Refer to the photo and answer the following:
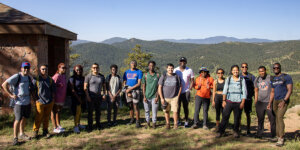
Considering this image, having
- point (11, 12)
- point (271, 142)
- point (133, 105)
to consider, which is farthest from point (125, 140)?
point (11, 12)

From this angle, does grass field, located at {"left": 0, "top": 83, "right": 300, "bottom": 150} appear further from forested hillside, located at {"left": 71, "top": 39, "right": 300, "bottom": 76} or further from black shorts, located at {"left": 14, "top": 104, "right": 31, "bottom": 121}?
forested hillside, located at {"left": 71, "top": 39, "right": 300, "bottom": 76}

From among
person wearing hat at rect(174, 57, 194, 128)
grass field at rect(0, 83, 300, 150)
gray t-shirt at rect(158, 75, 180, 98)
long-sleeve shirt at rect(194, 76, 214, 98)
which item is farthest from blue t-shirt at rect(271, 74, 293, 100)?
gray t-shirt at rect(158, 75, 180, 98)

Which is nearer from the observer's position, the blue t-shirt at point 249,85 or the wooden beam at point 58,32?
the blue t-shirt at point 249,85

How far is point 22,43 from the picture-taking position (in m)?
6.27

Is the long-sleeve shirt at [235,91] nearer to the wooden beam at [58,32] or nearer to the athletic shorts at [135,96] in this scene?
the athletic shorts at [135,96]

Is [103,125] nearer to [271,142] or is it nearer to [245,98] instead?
[245,98]

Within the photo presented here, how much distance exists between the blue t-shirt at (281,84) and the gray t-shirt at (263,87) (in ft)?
0.62

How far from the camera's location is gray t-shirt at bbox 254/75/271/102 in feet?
15.5

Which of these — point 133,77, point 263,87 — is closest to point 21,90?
point 133,77

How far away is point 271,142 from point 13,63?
20.7 feet

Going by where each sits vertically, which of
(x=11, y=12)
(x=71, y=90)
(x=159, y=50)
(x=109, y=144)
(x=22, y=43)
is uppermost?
(x=159, y=50)

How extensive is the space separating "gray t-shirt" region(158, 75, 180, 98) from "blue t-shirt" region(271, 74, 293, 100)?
6.32ft

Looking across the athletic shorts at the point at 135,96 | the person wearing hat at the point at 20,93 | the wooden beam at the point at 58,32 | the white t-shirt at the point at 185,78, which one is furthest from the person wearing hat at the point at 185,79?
the wooden beam at the point at 58,32

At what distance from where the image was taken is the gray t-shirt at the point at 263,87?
15.5 ft
